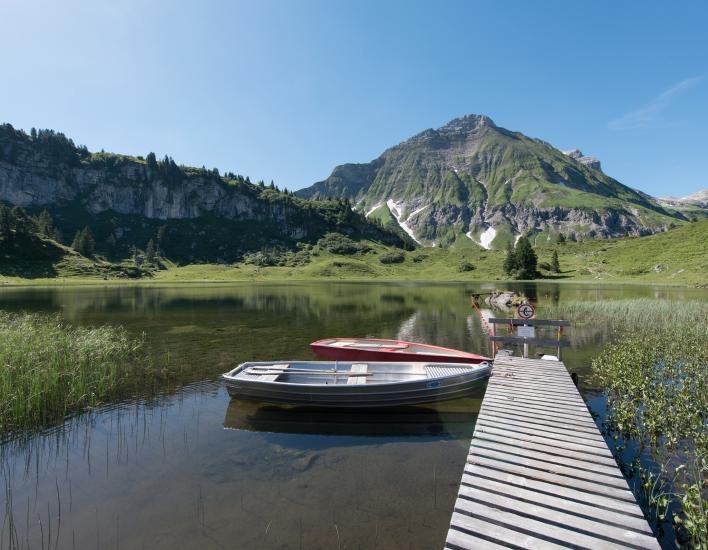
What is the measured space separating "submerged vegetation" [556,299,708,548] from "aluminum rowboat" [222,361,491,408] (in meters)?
6.51

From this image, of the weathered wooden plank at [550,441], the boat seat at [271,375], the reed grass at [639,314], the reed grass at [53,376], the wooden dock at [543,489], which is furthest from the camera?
the reed grass at [639,314]

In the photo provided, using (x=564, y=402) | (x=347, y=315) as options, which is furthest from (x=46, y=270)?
(x=564, y=402)

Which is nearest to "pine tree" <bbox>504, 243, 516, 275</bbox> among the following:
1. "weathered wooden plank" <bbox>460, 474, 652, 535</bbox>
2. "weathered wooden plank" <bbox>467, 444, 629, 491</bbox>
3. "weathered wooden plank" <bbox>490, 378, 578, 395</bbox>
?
"weathered wooden plank" <bbox>490, 378, 578, 395</bbox>

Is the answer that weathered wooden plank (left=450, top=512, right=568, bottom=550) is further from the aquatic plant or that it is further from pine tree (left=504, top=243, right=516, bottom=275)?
pine tree (left=504, top=243, right=516, bottom=275)

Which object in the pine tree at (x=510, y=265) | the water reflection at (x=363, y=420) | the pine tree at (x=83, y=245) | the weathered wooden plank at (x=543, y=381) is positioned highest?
the pine tree at (x=83, y=245)

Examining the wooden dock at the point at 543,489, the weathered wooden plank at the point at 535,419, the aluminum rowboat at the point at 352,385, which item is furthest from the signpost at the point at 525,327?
the weathered wooden plank at the point at 535,419

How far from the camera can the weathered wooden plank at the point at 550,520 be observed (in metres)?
6.72

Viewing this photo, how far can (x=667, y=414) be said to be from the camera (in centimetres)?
1395

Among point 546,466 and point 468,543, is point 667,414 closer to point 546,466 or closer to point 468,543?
point 546,466

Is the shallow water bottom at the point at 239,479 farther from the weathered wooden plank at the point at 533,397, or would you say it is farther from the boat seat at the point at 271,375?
the weathered wooden plank at the point at 533,397

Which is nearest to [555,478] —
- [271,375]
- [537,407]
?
[537,407]

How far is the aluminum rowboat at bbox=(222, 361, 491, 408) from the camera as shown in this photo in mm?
16922

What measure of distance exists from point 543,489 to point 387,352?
15.7 metres

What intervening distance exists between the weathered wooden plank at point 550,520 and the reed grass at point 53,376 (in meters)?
17.8
